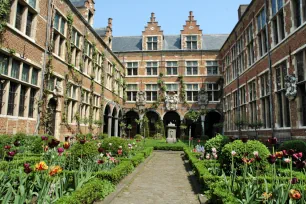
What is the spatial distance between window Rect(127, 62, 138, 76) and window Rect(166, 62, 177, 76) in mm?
3662

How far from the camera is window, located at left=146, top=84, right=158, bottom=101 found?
2755 centimetres

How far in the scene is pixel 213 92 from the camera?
26.7 meters

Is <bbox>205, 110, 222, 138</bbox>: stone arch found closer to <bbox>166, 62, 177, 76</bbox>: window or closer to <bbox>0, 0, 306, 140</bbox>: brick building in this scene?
<bbox>0, 0, 306, 140</bbox>: brick building

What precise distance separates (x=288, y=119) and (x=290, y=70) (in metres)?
2.35

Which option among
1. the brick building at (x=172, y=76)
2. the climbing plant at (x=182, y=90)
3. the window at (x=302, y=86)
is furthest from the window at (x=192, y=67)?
the window at (x=302, y=86)

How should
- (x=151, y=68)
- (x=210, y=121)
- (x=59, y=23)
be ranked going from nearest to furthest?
(x=59, y=23)
(x=151, y=68)
(x=210, y=121)

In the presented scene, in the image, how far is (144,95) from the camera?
89.5 feet

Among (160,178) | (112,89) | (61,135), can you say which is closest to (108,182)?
(160,178)

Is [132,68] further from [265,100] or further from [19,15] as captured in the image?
[19,15]

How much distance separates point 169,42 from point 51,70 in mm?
19842

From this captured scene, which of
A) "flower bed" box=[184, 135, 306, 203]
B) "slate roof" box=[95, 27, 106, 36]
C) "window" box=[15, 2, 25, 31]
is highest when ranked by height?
"slate roof" box=[95, 27, 106, 36]

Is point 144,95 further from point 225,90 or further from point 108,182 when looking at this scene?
point 108,182

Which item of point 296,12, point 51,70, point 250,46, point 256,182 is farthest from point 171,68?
point 256,182

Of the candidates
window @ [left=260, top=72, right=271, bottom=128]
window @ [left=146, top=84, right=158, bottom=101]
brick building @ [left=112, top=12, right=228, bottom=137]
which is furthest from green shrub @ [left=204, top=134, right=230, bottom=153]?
window @ [left=146, top=84, right=158, bottom=101]
